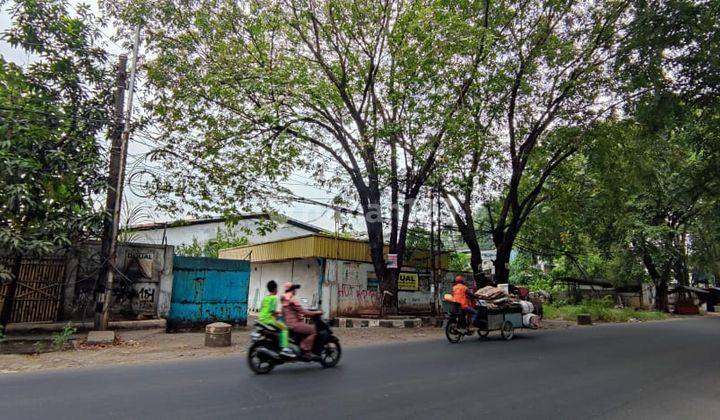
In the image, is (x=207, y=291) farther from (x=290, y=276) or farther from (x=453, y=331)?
(x=453, y=331)

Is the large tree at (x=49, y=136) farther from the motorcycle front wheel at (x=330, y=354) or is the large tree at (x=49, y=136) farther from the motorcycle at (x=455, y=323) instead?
the motorcycle at (x=455, y=323)

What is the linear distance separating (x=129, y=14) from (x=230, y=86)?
327 cm

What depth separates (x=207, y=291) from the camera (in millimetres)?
15109

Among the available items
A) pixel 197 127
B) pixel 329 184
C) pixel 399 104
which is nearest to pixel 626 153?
pixel 399 104

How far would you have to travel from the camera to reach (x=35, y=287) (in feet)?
39.8

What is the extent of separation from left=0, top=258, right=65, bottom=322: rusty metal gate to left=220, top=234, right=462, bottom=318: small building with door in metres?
8.15

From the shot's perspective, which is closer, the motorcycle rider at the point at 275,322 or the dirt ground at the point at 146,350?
the motorcycle rider at the point at 275,322

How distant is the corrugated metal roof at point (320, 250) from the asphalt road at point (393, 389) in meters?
8.87

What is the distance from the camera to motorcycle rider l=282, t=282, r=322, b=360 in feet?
24.6

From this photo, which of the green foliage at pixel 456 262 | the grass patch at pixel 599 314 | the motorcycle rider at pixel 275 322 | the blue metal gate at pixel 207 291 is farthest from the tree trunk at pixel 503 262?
the motorcycle rider at pixel 275 322

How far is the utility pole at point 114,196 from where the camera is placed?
11617mm

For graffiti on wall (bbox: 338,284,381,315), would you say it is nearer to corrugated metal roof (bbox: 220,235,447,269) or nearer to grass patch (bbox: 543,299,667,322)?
corrugated metal roof (bbox: 220,235,447,269)

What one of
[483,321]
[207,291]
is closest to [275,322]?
[483,321]

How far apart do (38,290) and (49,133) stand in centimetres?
449
